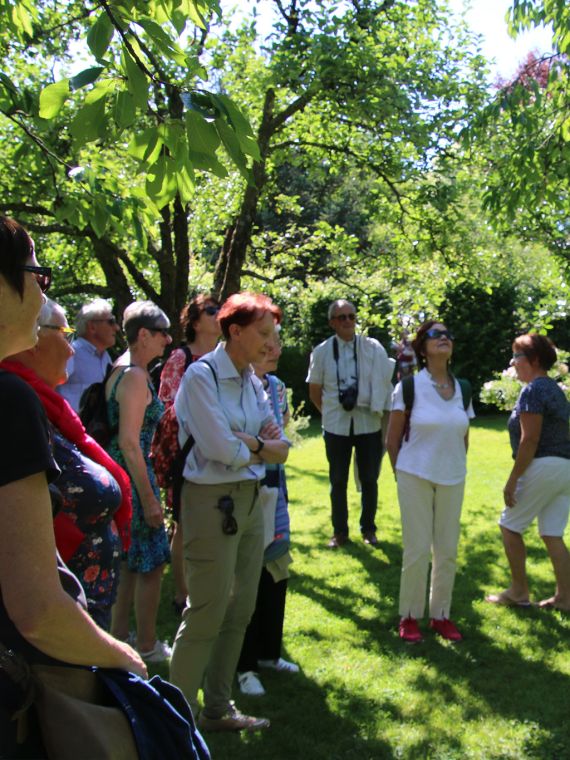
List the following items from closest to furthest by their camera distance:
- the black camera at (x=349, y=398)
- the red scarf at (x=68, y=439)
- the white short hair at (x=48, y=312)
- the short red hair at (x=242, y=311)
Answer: the red scarf at (x=68, y=439)
the white short hair at (x=48, y=312)
the short red hair at (x=242, y=311)
the black camera at (x=349, y=398)

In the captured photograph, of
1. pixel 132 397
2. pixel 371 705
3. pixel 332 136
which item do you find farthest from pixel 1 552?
pixel 332 136

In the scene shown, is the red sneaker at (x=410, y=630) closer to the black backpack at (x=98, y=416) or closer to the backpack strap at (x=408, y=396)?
the backpack strap at (x=408, y=396)

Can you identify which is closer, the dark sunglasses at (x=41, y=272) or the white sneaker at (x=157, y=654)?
the dark sunglasses at (x=41, y=272)

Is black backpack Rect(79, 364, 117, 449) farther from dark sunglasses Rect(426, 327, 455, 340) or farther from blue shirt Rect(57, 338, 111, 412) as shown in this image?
dark sunglasses Rect(426, 327, 455, 340)

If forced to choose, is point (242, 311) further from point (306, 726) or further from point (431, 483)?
point (306, 726)

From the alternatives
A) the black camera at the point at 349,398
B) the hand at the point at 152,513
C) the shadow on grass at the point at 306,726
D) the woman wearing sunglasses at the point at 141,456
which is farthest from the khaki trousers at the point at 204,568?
the black camera at the point at 349,398

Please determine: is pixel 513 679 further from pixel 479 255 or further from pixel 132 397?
pixel 479 255

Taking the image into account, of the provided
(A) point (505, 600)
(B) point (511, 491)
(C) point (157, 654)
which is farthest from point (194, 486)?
(A) point (505, 600)

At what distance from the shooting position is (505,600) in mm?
5617

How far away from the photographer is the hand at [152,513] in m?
4.22

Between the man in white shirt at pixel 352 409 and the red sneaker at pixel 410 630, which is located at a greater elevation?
the man in white shirt at pixel 352 409

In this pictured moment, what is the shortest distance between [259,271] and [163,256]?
6.24ft

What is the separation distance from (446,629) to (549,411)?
→ 172cm

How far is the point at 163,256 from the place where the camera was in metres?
8.37
